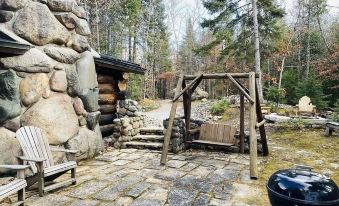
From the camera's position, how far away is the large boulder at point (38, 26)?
5.41 m

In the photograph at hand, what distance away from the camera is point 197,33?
3519 cm

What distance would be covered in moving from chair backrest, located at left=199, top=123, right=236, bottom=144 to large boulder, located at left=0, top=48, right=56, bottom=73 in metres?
4.13

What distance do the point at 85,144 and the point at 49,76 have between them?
66.6 inches

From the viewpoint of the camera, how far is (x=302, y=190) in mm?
2562

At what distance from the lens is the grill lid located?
252 centimetres

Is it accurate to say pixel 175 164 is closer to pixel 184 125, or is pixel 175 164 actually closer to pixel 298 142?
pixel 184 125

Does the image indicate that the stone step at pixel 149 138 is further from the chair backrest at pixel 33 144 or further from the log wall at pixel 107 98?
the chair backrest at pixel 33 144

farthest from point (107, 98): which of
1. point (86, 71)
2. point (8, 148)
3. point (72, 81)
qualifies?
point (8, 148)

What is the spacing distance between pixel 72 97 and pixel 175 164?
2716 mm

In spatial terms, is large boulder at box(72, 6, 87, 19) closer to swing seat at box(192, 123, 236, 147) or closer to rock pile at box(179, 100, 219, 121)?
swing seat at box(192, 123, 236, 147)

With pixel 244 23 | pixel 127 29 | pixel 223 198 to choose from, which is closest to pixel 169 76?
pixel 127 29

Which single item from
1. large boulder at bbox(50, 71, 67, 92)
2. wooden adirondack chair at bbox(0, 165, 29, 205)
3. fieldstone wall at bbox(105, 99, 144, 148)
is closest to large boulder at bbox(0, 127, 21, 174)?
wooden adirondack chair at bbox(0, 165, 29, 205)

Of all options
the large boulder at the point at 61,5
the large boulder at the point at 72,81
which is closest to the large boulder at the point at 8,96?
the large boulder at the point at 72,81

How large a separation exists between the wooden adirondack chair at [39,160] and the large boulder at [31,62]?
1.22 metres
